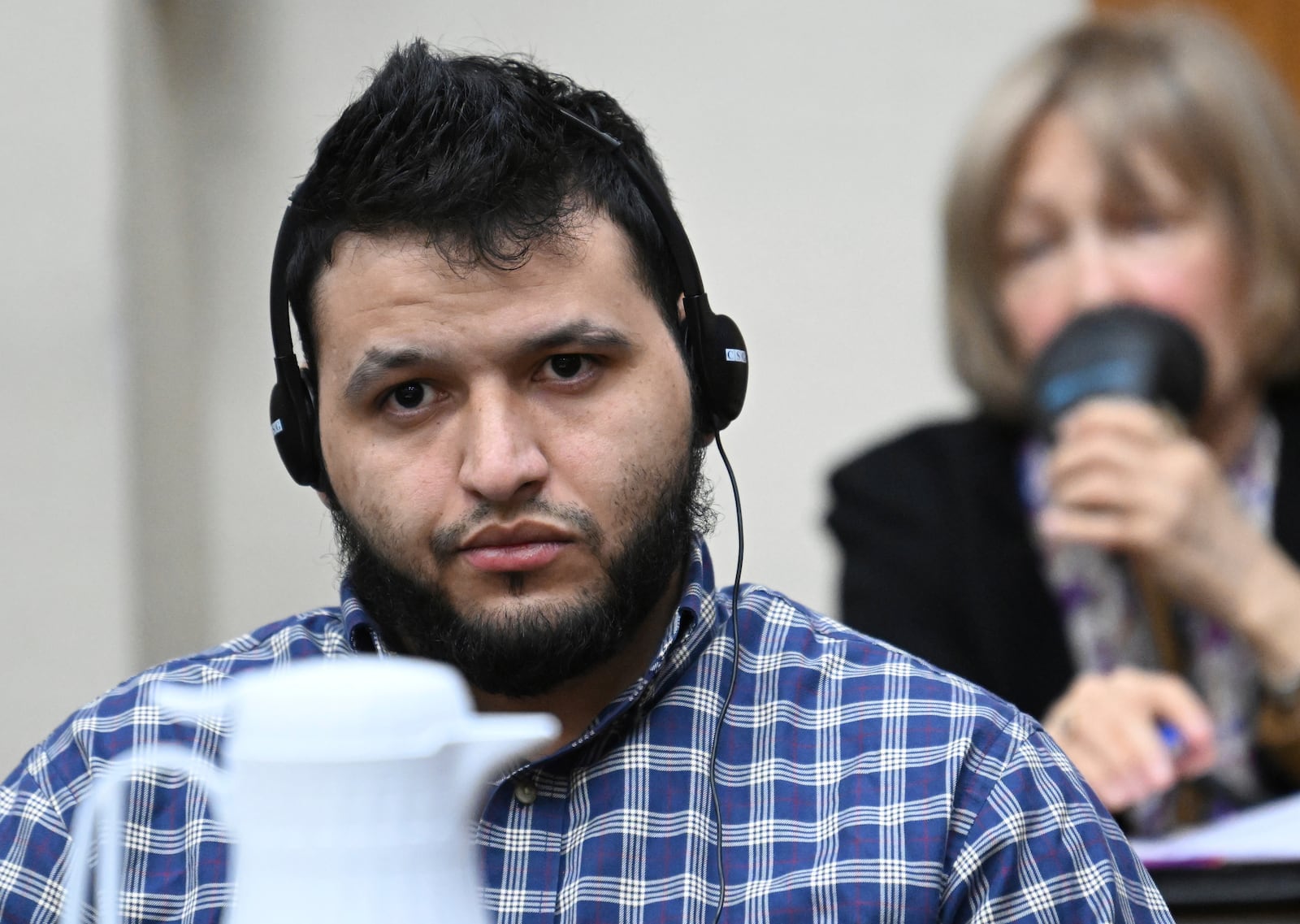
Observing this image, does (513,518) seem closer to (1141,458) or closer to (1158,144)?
(1141,458)

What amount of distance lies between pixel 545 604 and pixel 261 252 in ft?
4.25

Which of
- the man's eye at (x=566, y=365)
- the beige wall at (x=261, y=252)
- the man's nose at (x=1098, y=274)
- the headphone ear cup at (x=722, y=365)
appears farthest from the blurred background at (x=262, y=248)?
the man's eye at (x=566, y=365)

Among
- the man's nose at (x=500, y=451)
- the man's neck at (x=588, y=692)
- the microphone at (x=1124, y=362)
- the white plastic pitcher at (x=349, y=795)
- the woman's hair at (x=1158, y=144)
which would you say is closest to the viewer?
the white plastic pitcher at (x=349, y=795)

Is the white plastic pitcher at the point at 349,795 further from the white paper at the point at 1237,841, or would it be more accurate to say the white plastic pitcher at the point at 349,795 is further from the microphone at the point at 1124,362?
the microphone at the point at 1124,362

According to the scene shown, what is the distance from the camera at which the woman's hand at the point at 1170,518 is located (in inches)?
53.8

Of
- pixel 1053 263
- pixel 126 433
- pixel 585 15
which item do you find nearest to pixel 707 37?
pixel 585 15

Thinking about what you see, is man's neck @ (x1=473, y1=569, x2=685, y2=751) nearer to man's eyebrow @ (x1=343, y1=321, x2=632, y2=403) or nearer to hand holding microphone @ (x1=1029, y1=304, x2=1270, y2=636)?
man's eyebrow @ (x1=343, y1=321, x2=632, y2=403)

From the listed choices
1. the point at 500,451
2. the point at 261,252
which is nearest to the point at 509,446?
the point at 500,451

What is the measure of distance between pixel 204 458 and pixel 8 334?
0.29 meters

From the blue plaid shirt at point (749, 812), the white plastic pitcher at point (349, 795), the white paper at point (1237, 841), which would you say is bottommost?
the white paper at point (1237, 841)

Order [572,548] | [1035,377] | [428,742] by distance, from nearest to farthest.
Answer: [428,742]
[572,548]
[1035,377]

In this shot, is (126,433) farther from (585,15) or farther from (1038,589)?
(1038,589)

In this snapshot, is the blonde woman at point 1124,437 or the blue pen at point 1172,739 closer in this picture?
the blue pen at point 1172,739

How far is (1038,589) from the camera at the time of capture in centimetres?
150
